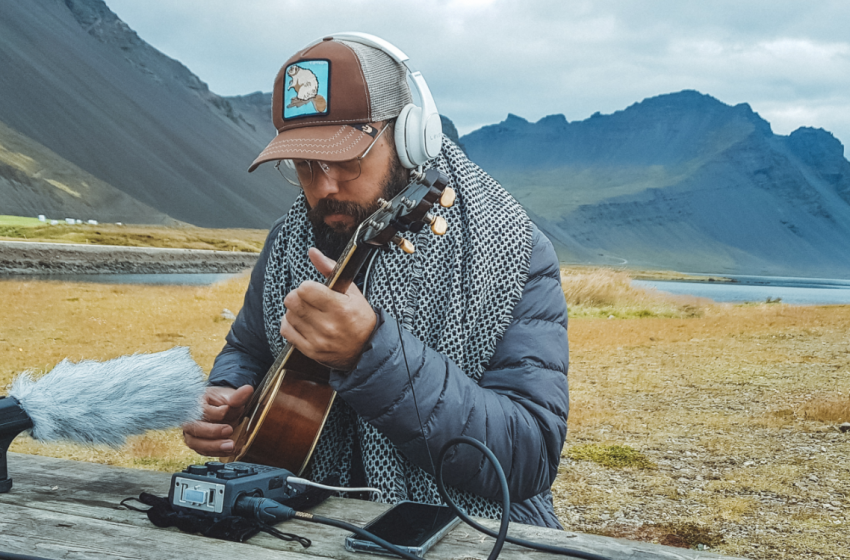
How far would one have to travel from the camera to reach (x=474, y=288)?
1165 millimetres

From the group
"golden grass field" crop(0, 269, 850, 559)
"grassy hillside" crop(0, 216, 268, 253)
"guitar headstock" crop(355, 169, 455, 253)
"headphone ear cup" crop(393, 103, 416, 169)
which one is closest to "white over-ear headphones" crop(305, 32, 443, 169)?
"headphone ear cup" crop(393, 103, 416, 169)

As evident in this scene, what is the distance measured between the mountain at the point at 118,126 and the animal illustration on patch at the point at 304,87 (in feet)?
148

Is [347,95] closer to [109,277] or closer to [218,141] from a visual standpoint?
[109,277]

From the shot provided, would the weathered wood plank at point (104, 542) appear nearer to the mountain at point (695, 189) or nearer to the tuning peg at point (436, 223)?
the tuning peg at point (436, 223)

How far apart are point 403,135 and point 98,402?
2.15ft

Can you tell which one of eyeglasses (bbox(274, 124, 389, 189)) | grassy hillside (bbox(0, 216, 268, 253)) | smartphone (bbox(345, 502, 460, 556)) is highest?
eyeglasses (bbox(274, 124, 389, 189))

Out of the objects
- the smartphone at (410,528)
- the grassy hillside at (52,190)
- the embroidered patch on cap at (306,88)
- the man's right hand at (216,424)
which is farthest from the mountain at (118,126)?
the smartphone at (410,528)

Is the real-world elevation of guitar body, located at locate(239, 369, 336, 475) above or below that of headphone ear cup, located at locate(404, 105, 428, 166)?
below

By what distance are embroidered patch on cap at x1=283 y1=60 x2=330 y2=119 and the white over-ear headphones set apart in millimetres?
112

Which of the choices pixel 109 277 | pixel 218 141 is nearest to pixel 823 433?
pixel 109 277

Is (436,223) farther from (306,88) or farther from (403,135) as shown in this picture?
(306,88)

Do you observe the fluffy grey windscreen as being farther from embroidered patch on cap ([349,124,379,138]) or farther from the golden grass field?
the golden grass field

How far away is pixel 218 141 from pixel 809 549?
87.6m

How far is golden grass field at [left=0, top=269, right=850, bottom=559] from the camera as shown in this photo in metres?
2.56
